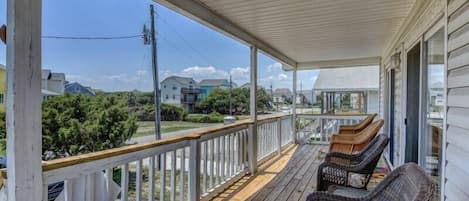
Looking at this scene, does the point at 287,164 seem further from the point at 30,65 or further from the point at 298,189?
the point at 30,65

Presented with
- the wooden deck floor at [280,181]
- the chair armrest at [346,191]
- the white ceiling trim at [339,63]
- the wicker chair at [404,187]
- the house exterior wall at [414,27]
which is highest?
the white ceiling trim at [339,63]

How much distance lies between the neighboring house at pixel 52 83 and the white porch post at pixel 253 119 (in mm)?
3039

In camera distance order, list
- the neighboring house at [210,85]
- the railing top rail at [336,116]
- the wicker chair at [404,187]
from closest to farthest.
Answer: the wicker chair at [404,187]
the neighboring house at [210,85]
the railing top rail at [336,116]

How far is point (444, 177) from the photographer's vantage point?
2016mm

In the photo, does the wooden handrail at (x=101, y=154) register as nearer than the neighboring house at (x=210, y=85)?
Yes

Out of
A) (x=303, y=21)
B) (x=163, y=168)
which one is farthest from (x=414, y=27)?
(x=163, y=168)

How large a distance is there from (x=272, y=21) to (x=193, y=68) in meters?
1.82

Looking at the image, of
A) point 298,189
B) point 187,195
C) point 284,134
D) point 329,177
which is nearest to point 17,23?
point 187,195

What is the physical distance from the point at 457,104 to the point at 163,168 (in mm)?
2105

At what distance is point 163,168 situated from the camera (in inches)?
104

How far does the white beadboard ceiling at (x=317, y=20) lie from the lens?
3252 mm

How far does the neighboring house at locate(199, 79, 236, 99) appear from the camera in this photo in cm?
446

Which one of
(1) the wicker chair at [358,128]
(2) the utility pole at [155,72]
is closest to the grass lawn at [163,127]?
(2) the utility pole at [155,72]

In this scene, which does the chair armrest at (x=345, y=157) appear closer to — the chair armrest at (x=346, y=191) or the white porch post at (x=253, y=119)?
the chair armrest at (x=346, y=191)
